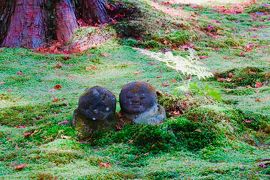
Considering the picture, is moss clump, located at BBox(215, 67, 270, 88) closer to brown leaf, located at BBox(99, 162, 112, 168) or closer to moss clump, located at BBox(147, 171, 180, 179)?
brown leaf, located at BBox(99, 162, 112, 168)

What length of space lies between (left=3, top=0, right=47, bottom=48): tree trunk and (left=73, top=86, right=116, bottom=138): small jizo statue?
22.2 feet

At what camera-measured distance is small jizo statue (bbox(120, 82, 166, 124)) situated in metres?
6.62

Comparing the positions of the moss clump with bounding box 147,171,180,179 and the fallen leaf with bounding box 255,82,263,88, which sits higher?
the moss clump with bounding box 147,171,180,179

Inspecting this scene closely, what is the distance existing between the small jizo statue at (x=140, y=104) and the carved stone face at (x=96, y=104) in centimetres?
23

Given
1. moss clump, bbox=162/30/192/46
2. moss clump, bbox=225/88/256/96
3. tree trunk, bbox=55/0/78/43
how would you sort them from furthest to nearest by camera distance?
moss clump, bbox=162/30/192/46 < tree trunk, bbox=55/0/78/43 < moss clump, bbox=225/88/256/96

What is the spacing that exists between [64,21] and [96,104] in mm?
7314

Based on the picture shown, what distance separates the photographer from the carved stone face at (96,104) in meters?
6.54

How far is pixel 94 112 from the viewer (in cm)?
656

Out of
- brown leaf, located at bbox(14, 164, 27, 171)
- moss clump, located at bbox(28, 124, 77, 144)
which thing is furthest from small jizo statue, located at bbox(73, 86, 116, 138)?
brown leaf, located at bbox(14, 164, 27, 171)

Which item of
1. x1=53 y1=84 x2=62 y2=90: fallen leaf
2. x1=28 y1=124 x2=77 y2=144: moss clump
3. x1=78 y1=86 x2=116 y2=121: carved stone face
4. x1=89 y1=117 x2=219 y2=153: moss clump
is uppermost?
x1=78 y1=86 x2=116 y2=121: carved stone face

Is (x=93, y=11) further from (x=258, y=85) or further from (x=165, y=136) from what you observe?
(x=165, y=136)

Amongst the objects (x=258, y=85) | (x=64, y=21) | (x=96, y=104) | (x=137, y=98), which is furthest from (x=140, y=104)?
(x=64, y=21)

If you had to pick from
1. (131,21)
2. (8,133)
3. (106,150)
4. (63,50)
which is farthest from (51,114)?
(131,21)

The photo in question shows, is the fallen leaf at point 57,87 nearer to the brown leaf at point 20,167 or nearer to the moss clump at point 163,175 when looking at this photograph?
the brown leaf at point 20,167
